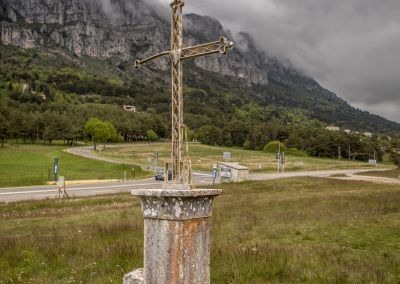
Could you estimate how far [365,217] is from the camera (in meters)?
10.1

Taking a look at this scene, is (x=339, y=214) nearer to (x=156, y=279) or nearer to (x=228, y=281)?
(x=228, y=281)

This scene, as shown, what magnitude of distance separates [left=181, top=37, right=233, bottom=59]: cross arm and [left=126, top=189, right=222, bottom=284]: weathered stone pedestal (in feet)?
6.46

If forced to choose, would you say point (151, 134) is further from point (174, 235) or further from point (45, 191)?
point (174, 235)

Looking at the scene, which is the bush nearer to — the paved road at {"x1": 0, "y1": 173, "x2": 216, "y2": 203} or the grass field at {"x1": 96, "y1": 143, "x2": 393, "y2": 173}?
the grass field at {"x1": 96, "y1": 143, "x2": 393, "y2": 173}

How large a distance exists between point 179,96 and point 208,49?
922 mm

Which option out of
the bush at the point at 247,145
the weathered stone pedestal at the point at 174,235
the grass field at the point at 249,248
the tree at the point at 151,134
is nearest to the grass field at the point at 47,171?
the grass field at the point at 249,248

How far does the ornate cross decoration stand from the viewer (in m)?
3.49

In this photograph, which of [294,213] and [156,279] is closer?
[156,279]

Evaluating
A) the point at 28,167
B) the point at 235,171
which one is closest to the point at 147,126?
the point at 28,167

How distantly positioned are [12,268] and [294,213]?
9.66 meters

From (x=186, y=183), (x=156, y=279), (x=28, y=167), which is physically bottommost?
(x=28, y=167)

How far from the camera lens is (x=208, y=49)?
13.8 ft

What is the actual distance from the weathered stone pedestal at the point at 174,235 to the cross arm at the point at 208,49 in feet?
6.46

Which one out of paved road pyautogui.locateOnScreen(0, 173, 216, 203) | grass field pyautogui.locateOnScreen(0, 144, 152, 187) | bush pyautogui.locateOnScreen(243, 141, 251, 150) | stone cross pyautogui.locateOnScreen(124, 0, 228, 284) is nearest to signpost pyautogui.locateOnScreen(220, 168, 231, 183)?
paved road pyautogui.locateOnScreen(0, 173, 216, 203)
